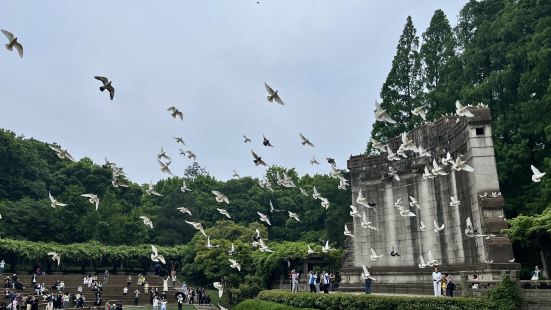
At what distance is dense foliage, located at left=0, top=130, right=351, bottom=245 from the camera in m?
68.7

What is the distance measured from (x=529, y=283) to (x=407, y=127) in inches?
1139

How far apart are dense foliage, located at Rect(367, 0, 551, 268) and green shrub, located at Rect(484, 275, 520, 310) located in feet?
22.8

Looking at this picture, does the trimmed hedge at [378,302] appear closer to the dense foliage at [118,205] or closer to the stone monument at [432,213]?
the stone monument at [432,213]

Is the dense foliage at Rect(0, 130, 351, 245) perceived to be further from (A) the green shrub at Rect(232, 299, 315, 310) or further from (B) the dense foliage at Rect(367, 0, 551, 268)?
(A) the green shrub at Rect(232, 299, 315, 310)

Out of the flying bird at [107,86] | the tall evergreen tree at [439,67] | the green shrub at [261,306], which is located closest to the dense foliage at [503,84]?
the tall evergreen tree at [439,67]

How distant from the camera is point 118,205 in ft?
254

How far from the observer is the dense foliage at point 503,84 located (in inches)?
1296

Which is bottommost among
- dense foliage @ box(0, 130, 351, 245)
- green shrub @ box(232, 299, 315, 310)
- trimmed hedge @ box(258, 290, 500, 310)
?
green shrub @ box(232, 299, 315, 310)

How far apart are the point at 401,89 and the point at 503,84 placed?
44.0 ft

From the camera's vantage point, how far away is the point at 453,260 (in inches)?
1091

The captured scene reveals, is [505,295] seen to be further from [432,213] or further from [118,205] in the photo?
[118,205]

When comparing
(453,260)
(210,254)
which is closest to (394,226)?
(453,260)

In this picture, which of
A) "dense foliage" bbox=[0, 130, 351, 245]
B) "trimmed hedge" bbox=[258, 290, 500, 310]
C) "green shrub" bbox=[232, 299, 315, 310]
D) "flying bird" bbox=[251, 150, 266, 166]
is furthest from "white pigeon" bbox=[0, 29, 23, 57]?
"dense foliage" bbox=[0, 130, 351, 245]

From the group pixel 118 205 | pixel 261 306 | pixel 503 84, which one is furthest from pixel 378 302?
pixel 118 205
